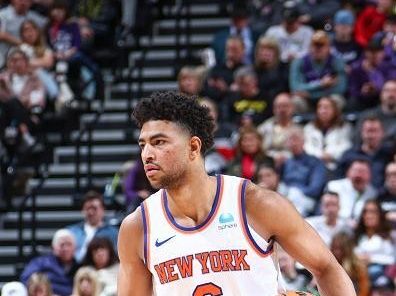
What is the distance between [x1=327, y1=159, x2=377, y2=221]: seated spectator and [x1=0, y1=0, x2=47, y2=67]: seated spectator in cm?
489

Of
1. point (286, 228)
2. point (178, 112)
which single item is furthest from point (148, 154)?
point (286, 228)

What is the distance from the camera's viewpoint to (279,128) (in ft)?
42.8

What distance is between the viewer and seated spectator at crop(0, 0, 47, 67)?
15.2 metres

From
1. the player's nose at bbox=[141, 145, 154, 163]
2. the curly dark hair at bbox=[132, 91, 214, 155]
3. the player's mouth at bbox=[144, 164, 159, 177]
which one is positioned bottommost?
the player's mouth at bbox=[144, 164, 159, 177]

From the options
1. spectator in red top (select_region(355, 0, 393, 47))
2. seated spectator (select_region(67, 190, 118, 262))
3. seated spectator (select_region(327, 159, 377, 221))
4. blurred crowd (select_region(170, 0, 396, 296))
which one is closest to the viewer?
blurred crowd (select_region(170, 0, 396, 296))

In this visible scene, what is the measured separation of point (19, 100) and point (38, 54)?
3.20ft

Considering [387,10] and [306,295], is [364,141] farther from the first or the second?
[306,295]

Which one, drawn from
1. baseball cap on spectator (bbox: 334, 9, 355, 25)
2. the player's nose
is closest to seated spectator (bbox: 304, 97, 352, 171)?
baseball cap on spectator (bbox: 334, 9, 355, 25)

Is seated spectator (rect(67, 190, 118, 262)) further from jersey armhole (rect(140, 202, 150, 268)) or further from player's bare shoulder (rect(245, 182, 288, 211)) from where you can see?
player's bare shoulder (rect(245, 182, 288, 211))

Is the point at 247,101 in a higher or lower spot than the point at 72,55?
lower

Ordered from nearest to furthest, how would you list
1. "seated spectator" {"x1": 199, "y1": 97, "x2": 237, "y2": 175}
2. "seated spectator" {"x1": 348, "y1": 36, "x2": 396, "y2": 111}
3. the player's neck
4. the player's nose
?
the player's nose
the player's neck
"seated spectator" {"x1": 199, "y1": 97, "x2": 237, "y2": 175}
"seated spectator" {"x1": 348, "y1": 36, "x2": 396, "y2": 111}

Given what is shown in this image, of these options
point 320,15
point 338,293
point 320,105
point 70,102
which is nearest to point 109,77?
point 70,102

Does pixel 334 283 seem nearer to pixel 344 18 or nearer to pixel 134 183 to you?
pixel 134 183

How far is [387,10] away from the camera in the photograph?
14609mm
